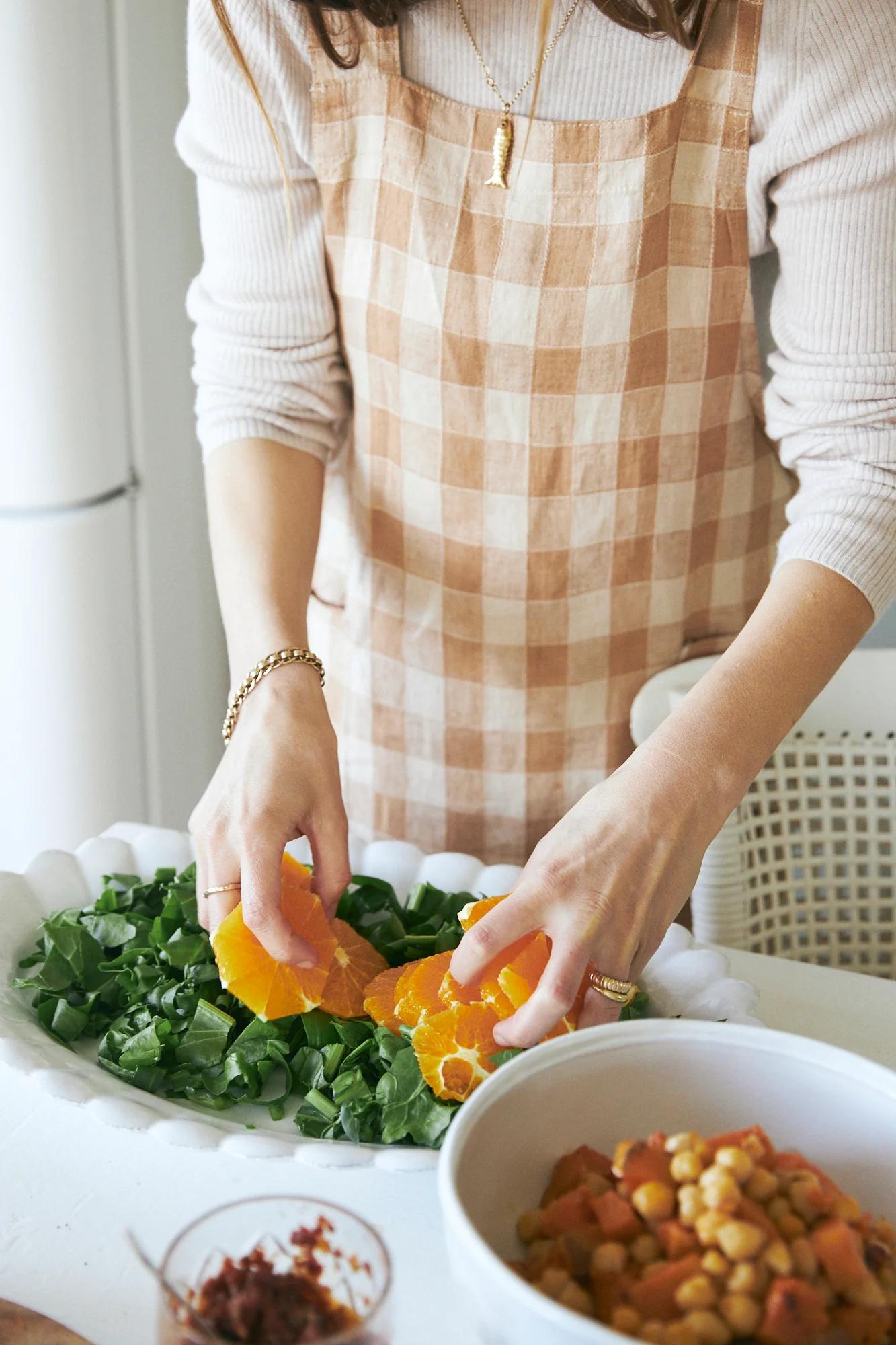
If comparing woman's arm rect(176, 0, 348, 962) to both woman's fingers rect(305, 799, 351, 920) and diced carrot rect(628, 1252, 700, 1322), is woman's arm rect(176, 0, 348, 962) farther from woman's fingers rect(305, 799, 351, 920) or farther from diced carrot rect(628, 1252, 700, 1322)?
diced carrot rect(628, 1252, 700, 1322)

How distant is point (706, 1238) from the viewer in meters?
0.46

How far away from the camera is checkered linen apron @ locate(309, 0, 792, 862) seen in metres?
1.02

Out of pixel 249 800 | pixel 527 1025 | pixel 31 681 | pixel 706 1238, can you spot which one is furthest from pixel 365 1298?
pixel 31 681

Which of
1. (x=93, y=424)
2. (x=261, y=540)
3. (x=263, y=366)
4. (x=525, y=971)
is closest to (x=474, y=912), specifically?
(x=525, y=971)

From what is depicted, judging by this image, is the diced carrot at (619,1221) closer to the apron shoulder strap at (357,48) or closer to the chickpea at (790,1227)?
the chickpea at (790,1227)

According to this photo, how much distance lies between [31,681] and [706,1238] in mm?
1528

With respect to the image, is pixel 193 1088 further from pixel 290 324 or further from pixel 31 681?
pixel 31 681

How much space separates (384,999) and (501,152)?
669mm

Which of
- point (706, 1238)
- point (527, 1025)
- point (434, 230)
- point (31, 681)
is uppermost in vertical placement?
point (434, 230)

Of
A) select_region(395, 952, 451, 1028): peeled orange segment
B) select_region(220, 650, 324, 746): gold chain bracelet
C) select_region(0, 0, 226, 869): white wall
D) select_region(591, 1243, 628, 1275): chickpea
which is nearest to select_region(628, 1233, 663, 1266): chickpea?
select_region(591, 1243, 628, 1275): chickpea

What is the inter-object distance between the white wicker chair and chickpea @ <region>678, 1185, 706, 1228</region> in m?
0.66

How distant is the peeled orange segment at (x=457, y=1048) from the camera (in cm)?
72

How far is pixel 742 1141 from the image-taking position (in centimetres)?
52

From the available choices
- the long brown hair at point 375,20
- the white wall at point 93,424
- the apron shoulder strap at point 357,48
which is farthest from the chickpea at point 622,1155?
the white wall at point 93,424
